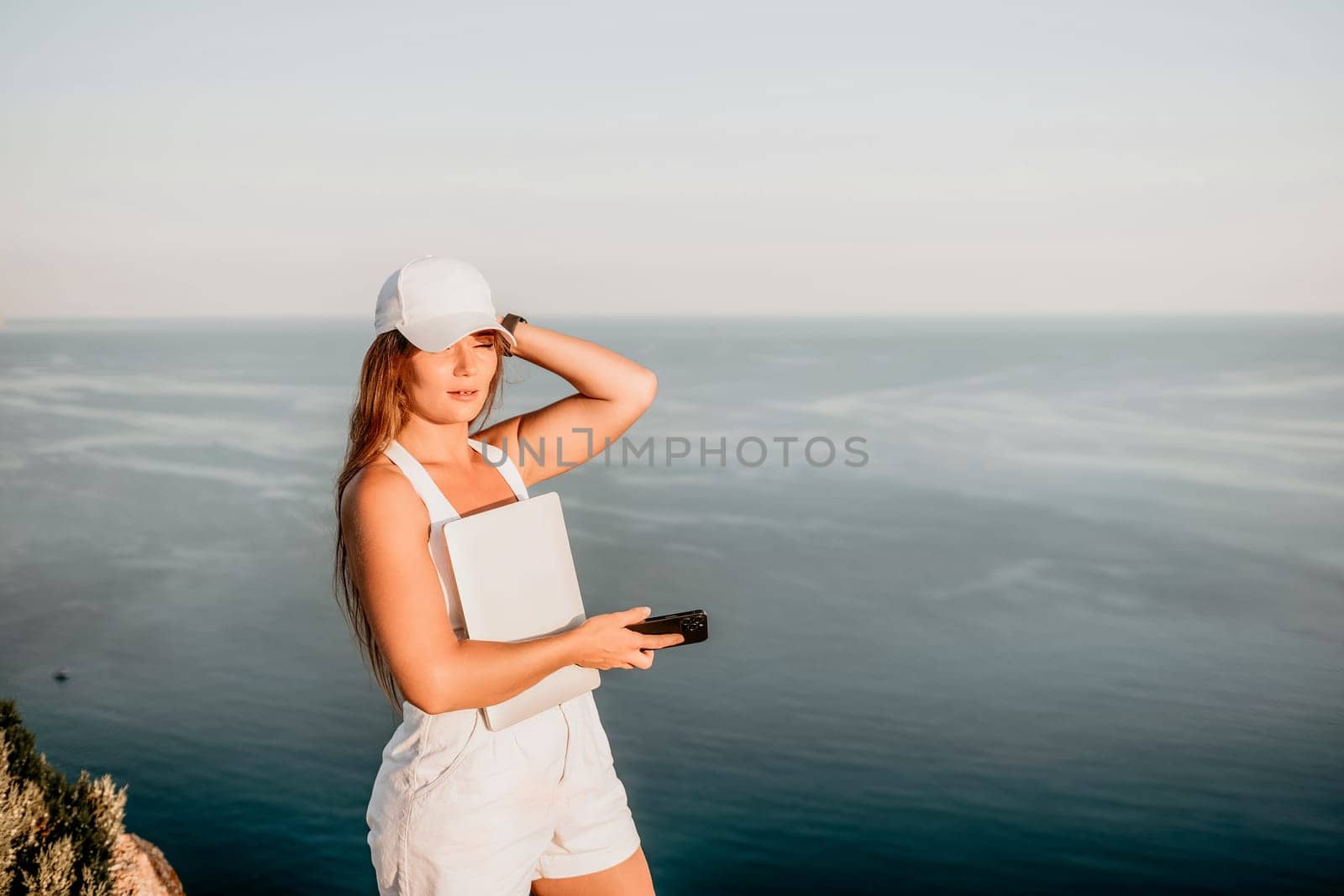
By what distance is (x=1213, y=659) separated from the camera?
11703 millimetres

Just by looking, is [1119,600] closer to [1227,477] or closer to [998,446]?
[1227,477]

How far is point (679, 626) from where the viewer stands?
6.07 ft

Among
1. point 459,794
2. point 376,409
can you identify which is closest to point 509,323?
point 376,409

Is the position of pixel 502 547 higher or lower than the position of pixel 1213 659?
higher

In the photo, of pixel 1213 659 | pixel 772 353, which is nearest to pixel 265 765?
pixel 1213 659

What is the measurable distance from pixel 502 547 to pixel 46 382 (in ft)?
120

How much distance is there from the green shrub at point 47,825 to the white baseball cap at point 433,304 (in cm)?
218

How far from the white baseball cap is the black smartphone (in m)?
0.56

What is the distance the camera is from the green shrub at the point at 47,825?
9.85 feet

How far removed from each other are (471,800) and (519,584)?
0.35 meters

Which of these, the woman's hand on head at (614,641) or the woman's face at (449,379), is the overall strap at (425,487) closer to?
the woman's face at (449,379)

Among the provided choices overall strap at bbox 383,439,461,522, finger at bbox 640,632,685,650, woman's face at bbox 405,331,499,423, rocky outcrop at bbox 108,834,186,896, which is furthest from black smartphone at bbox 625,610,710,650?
rocky outcrop at bbox 108,834,186,896

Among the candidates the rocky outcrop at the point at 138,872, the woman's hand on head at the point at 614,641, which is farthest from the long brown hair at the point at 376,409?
the rocky outcrop at the point at 138,872

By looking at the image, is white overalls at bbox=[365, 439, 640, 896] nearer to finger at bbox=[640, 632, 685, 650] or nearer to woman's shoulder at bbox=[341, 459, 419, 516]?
woman's shoulder at bbox=[341, 459, 419, 516]
